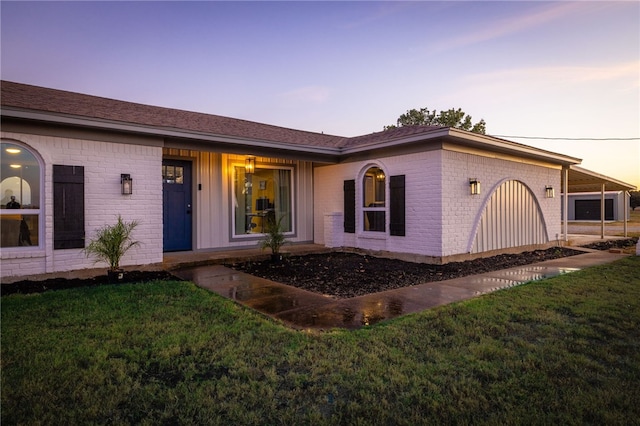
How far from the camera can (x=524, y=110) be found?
1335 cm

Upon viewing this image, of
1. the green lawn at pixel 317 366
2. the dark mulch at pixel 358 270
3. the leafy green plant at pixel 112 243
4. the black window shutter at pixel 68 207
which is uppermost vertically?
the black window shutter at pixel 68 207

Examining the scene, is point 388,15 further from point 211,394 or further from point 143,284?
point 211,394

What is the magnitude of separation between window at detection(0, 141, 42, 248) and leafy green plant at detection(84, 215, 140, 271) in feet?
2.85

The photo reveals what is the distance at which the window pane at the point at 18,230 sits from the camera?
5.72m

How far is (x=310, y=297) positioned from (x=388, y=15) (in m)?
7.87

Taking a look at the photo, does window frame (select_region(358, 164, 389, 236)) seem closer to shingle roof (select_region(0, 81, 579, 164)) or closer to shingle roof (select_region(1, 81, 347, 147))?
shingle roof (select_region(0, 81, 579, 164))

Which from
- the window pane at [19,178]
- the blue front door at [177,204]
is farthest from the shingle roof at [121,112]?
the blue front door at [177,204]

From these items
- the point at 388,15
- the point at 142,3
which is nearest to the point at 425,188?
the point at 388,15

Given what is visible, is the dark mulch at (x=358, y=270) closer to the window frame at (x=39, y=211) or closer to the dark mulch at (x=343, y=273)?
the dark mulch at (x=343, y=273)

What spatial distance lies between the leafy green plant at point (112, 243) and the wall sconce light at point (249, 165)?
3.42 metres

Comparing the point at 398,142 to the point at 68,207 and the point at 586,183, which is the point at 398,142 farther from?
the point at 586,183

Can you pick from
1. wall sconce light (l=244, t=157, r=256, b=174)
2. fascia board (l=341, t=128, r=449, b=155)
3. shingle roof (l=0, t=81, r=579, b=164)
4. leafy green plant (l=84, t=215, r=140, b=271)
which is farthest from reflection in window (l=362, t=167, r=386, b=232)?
leafy green plant (l=84, t=215, r=140, b=271)

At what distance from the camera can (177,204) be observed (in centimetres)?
847

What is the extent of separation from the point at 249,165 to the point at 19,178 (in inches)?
189
